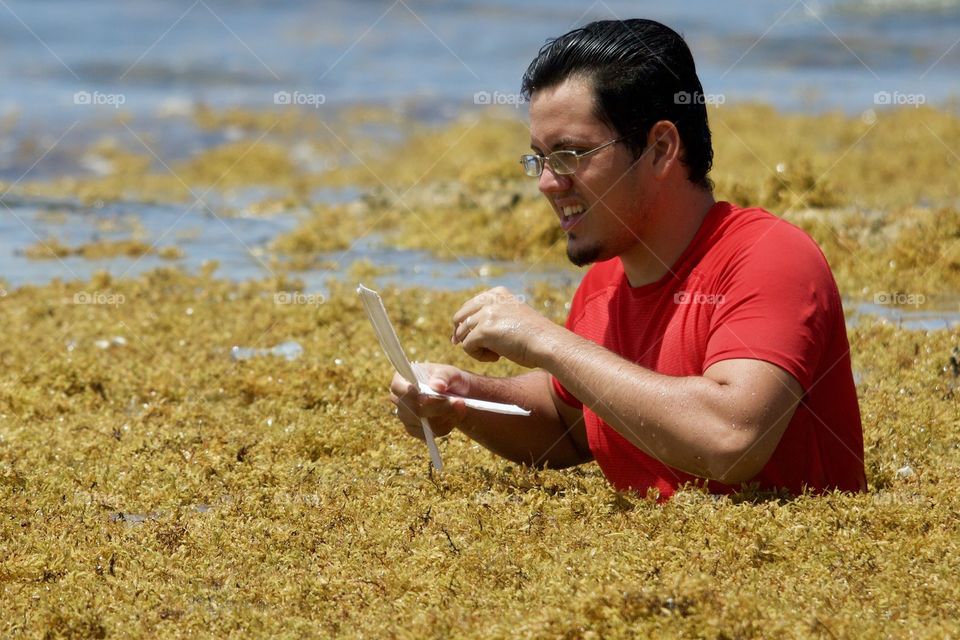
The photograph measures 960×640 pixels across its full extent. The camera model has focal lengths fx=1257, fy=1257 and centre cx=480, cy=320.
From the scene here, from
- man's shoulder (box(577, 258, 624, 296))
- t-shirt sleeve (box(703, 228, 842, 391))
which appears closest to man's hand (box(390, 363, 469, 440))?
man's shoulder (box(577, 258, 624, 296))

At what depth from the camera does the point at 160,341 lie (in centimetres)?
845

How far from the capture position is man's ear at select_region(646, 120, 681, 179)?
165 inches

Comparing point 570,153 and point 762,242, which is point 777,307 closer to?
point 762,242

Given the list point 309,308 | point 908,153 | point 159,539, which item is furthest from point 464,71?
point 159,539

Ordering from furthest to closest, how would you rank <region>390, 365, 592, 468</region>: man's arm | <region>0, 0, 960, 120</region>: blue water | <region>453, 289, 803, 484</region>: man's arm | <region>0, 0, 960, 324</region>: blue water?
<region>0, 0, 960, 120</region>: blue water < <region>0, 0, 960, 324</region>: blue water < <region>390, 365, 592, 468</region>: man's arm < <region>453, 289, 803, 484</region>: man's arm

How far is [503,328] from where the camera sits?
410cm

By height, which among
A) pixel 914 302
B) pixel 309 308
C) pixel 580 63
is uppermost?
pixel 580 63

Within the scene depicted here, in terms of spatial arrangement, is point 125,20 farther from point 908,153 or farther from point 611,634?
point 611,634

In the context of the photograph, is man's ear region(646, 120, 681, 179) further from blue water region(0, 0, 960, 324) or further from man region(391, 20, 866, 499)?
blue water region(0, 0, 960, 324)

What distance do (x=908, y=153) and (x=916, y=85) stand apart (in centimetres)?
1610

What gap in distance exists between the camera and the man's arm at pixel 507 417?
466 centimetres

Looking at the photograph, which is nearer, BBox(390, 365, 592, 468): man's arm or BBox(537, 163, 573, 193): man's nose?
BBox(537, 163, 573, 193): man's nose

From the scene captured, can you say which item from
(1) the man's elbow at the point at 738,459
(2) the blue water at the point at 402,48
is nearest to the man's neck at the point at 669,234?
(1) the man's elbow at the point at 738,459

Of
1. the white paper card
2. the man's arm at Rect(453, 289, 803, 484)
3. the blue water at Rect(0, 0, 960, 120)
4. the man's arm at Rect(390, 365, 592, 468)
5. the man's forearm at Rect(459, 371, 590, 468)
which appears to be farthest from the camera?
the blue water at Rect(0, 0, 960, 120)
